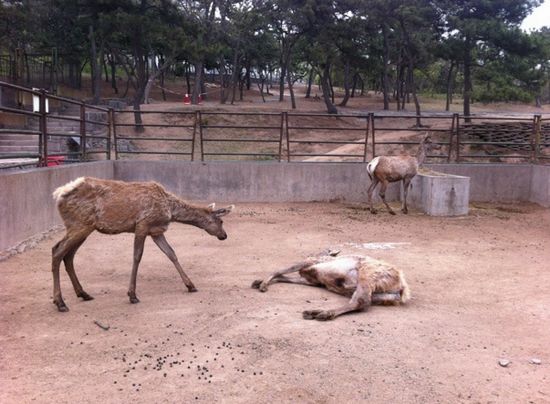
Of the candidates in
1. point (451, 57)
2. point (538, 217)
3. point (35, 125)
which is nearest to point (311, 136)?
point (451, 57)

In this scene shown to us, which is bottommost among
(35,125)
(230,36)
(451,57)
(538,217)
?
(538,217)

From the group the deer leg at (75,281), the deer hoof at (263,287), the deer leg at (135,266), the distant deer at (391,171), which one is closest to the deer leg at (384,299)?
the deer hoof at (263,287)

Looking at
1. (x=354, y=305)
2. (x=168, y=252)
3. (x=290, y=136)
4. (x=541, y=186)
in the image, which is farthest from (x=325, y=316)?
(x=290, y=136)

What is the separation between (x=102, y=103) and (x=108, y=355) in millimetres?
30135

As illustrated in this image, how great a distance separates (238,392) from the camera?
2.95 m

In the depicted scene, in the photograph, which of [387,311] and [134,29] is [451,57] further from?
[387,311]

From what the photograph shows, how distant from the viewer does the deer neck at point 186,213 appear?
501cm

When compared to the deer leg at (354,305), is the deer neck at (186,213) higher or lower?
higher

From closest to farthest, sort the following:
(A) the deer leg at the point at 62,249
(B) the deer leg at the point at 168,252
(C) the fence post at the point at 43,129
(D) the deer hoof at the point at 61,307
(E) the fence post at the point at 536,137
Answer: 1. (D) the deer hoof at the point at 61,307
2. (A) the deer leg at the point at 62,249
3. (B) the deer leg at the point at 168,252
4. (C) the fence post at the point at 43,129
5. (E) the fence post at the point at 536,137

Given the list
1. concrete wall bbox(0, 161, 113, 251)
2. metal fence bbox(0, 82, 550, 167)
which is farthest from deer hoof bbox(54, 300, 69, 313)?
metal fence bbox(0, 82, 550, 167)

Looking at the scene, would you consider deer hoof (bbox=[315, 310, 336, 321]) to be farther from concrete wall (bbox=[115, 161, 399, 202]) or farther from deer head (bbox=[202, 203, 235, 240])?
concrete wall (bbox=[115, 161, 399, 202])

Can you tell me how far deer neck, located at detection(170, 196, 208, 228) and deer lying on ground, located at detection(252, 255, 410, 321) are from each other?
2.73 feet

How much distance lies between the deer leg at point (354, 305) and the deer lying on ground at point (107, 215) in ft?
4.27

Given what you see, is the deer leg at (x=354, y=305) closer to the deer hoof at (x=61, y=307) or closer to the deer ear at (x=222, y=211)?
the deer ear at (x=222, y=211)
